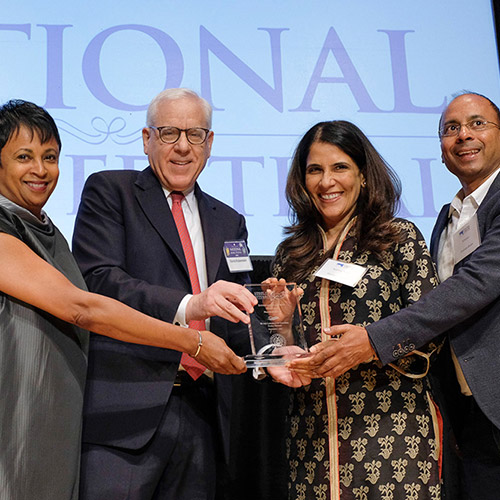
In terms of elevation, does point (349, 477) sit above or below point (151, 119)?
below

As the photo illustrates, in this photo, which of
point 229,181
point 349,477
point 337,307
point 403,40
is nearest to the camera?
point 349,477

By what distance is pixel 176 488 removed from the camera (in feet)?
7.48

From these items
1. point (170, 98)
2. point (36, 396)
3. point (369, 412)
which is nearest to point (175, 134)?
point (170, 98)

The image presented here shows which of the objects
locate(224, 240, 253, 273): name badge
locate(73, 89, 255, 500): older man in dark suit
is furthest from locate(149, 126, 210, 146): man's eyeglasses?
locate(224, 240, 253, 273): name badge

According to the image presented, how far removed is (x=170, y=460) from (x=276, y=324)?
1.91 feet

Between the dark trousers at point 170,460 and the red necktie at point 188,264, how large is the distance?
6 cm

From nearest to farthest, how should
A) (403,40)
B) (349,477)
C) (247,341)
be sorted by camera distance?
(349,477) → (247,341) → (403,40)

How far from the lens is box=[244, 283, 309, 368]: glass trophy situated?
7.47 ft

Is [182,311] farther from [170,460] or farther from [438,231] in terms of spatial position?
[438,231]

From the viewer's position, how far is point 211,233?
256 centimetres

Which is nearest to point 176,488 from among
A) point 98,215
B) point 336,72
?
point 98,215

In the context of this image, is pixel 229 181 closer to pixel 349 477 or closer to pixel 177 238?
pixel 177 238

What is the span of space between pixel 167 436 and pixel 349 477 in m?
0.61

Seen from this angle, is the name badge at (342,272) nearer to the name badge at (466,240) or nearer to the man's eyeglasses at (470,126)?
the name badge at (466,240)
